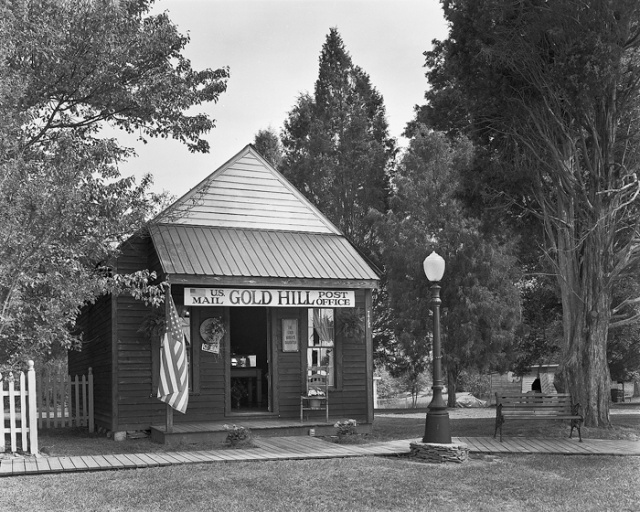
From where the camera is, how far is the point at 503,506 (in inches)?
322

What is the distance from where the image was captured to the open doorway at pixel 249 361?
17141 mm

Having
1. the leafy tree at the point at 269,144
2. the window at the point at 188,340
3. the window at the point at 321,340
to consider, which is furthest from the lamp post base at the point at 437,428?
the leafy tree at the point at 269,144

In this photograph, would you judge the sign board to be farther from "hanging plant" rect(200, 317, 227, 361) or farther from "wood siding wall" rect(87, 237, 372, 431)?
"hanging plant" rect(200, 317, 227, 361)

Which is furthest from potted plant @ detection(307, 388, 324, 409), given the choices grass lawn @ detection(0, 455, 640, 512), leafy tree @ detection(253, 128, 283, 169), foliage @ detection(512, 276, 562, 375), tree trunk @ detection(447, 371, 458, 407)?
leafy tree @ detection(253, 128, 283, 169)

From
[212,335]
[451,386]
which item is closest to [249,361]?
[212,335]

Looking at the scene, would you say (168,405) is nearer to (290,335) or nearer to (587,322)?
(290,335)

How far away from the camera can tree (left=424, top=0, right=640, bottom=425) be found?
13.7 m

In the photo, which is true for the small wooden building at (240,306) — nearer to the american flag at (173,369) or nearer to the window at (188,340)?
the window at (188,340)

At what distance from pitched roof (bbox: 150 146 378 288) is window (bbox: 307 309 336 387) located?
4.06 feet

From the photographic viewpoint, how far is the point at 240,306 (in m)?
15.5

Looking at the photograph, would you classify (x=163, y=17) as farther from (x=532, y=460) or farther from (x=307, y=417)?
(x=532, y=460)

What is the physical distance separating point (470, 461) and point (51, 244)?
691 cm

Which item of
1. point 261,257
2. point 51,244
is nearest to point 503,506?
point 51,244

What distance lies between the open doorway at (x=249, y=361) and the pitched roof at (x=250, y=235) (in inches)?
74.6
